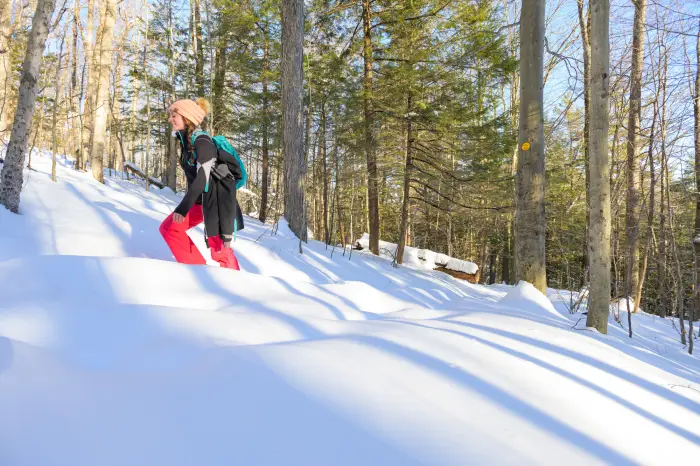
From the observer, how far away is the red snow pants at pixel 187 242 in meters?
2.88

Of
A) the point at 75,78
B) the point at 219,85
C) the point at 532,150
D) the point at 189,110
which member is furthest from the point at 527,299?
the point at 75,78

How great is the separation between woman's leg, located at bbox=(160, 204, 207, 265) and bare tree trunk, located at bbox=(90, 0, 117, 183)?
23.0 feet

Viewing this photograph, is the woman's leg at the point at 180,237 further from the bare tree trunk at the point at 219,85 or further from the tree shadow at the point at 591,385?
the bare tree trunk at the point at 219,85

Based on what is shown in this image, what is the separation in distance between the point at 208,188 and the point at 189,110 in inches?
24.3

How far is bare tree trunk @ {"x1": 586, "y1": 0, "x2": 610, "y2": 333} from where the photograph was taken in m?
3.31

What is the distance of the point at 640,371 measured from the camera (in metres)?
2.05

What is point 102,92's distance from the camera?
854cm

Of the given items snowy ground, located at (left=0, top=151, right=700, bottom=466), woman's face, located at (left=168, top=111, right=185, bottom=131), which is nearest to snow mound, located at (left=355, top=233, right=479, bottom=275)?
snowy ground, located at (left=0, top=151, right=700, bottom=466)

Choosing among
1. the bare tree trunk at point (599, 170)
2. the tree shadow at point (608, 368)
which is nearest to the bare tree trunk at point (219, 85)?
the bare tree trunk at point (599, 170)

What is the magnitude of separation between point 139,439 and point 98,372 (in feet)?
1.34

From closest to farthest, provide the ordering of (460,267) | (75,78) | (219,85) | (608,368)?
(608,368) → (460,267) → (219,85) → (75,78)

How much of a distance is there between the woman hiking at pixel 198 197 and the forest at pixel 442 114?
110 centimetres

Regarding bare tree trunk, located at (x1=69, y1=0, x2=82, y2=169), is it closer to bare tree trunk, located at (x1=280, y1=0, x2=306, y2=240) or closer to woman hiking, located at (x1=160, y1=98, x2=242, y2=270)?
bare tree trunk, located at (x1=280, y1=0, x2=306, y2=240)

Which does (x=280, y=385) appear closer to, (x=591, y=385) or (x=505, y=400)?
(x=505, y=400)
